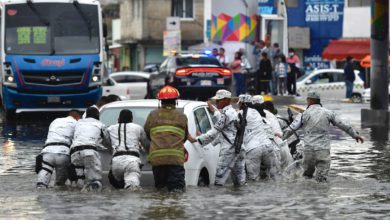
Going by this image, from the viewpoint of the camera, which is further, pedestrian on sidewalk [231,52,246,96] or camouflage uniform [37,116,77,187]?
pedestrian on sidewalk [231,52,246,96]

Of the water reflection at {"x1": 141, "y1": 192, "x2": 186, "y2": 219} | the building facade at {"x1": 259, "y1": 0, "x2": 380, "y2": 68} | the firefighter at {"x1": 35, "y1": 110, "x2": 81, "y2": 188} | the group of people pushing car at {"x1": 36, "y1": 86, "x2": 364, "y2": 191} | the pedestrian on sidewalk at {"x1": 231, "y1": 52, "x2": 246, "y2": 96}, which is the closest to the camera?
the water reflection at {"x1": 141, "y1": 192, "x2": 186, "y2": 219}

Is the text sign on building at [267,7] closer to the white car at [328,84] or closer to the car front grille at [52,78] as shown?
the white car at [328,84]

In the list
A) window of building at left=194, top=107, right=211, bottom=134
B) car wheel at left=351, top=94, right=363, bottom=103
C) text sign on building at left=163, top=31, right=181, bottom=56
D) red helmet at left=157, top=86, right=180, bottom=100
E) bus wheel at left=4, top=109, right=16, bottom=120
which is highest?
text sign on building at left=163, top=31, right=181, bottom=56

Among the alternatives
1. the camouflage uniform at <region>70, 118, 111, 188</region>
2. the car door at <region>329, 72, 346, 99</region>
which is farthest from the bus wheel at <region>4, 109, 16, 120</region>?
the car door at <region>329, 72, 346, 99</region>

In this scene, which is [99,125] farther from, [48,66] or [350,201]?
[48,66]

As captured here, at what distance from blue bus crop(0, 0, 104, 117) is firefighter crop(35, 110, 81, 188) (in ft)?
50.1

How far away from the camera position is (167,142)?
15.2 meters

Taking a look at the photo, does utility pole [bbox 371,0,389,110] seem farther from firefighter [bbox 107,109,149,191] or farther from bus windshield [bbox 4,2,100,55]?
firefighter [bbox 107,109,149,191]

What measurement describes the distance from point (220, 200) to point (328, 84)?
32.9 m

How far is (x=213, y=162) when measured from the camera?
16.6 m

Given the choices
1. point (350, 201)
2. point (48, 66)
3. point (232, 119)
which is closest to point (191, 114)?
point (232, 119)

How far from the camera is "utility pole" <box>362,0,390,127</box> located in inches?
1182

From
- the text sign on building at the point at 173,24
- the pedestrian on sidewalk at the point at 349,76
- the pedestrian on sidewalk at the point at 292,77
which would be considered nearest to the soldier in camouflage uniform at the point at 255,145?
the pedestrian on sidewalk at the point at 292,77

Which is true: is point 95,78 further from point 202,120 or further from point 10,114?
point 202,120
